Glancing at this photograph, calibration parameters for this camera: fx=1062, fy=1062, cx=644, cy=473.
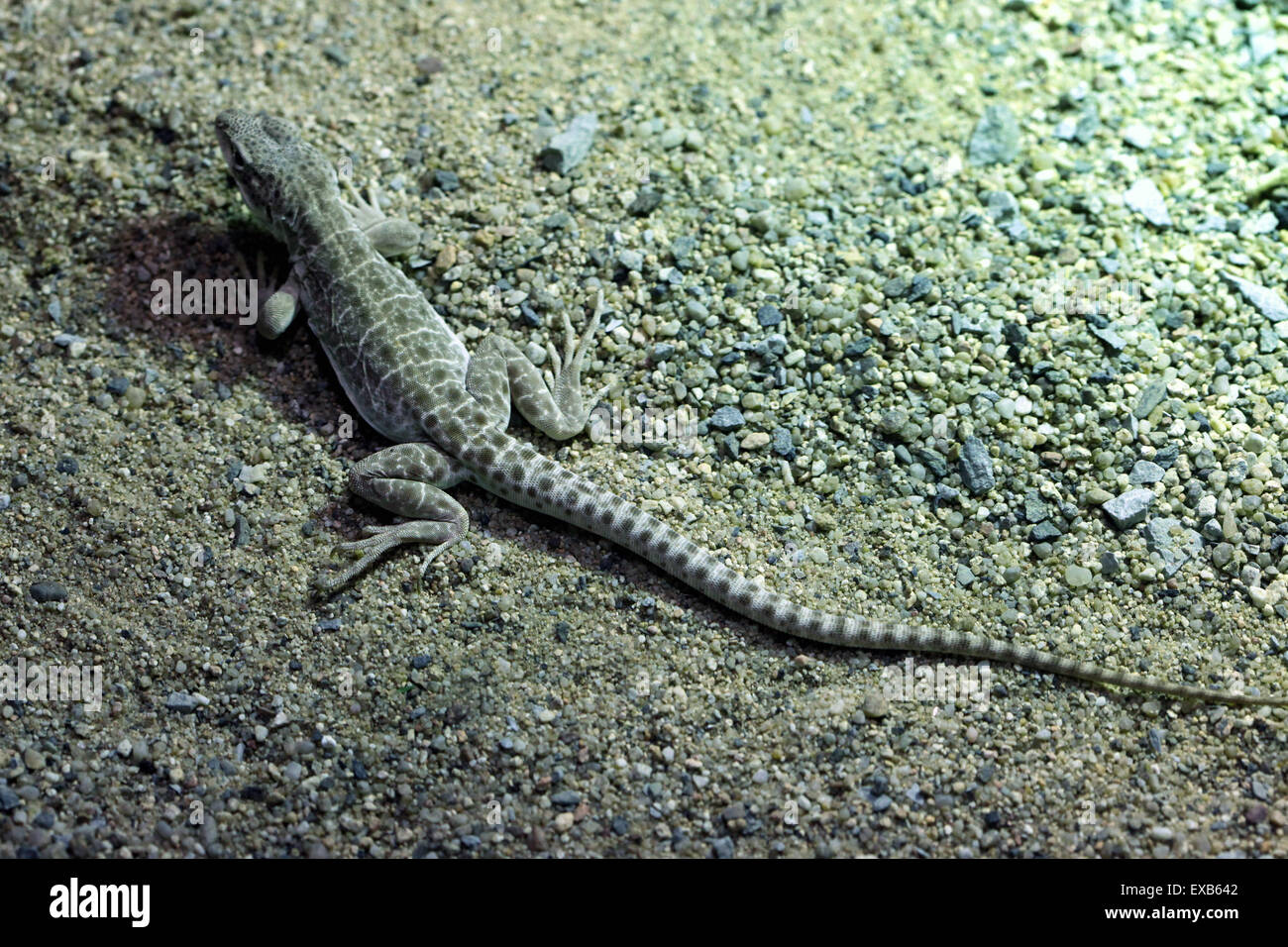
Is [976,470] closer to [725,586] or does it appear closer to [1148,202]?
[725,586]

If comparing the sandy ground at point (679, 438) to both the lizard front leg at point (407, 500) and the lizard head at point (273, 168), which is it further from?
the lizard head at point (273, 168)

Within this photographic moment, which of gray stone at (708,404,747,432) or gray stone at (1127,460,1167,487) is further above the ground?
gray stone at (1127,460,1167,487)

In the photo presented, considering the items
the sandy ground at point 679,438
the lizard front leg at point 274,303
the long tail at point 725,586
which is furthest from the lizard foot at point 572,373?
the lizard front leg at point 274,303

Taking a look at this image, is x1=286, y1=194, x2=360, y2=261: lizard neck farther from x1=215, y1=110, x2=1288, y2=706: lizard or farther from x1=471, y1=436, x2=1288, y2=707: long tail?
x1=471, y1=436, x2=1288, y2=707: long tail

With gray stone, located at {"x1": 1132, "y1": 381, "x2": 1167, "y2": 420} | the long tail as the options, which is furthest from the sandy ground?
the long tail

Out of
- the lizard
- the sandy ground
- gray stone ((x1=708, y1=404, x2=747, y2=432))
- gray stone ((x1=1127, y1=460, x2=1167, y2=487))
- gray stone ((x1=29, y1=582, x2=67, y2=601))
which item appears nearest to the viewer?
the sandy ground

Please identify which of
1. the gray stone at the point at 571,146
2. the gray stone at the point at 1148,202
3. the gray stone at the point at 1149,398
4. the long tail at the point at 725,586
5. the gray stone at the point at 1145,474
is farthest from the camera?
the gray stone at the point at 571,146

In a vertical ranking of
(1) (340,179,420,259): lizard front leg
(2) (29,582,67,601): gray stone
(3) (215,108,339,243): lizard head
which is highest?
(3) (215,108,339,243): lizard head

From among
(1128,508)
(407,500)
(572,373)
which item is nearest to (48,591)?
(407,500)
